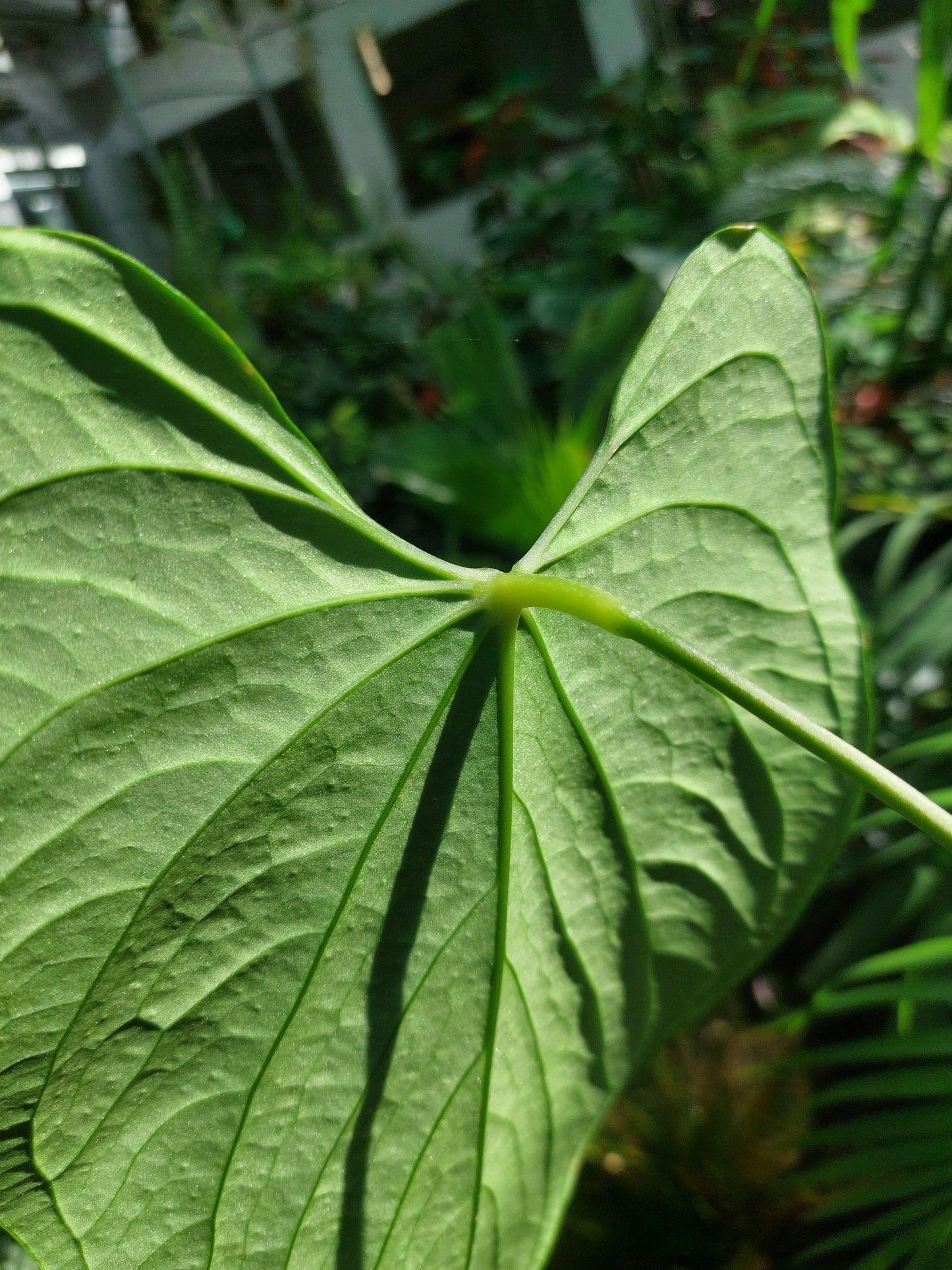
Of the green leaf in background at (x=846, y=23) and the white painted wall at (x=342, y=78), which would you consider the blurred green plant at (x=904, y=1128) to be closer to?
the green leaf in background at (x=846, y=23)

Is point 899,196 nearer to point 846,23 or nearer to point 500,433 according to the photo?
point 846,23

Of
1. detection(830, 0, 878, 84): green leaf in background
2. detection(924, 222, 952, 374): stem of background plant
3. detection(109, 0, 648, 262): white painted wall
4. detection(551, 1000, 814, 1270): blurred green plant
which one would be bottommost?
detection(551, 1000, 814, 1270): blurred green plant

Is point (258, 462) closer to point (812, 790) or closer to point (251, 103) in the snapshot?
point (812, 790)

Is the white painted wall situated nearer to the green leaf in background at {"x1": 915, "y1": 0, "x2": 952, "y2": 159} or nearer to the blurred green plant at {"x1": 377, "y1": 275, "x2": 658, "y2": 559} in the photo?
the blurred green plant at {"x1": 377, "y1": 275, "x2": 658, "y2": 559}

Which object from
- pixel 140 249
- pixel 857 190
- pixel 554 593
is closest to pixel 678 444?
pixel 554 593

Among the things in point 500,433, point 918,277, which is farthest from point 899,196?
point 500,433

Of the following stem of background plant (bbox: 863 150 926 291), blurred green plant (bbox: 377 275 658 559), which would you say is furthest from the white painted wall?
stem of background plant (bbox: 863 150 926 291)
